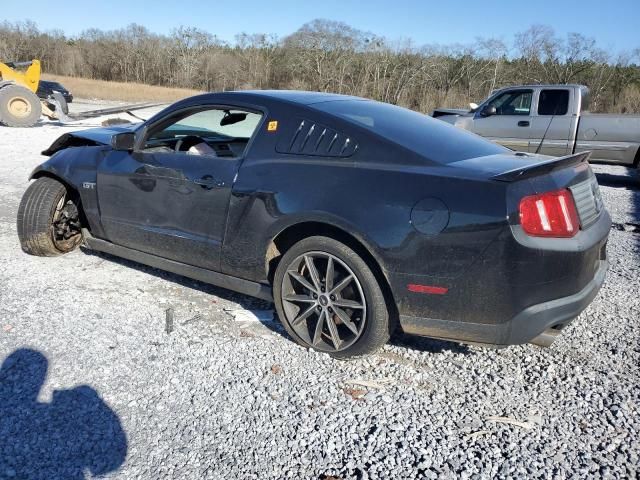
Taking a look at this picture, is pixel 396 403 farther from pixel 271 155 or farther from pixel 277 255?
pixel 271 155

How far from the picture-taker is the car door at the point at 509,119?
11.3m

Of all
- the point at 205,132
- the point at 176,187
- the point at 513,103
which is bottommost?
the point at 176,187

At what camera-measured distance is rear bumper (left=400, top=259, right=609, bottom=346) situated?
8.92ft

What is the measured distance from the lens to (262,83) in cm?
4669

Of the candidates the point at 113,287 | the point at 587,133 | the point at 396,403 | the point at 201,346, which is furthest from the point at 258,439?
the point at 587,133

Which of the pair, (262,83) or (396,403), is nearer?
(396,403)

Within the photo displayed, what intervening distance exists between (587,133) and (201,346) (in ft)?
32.7

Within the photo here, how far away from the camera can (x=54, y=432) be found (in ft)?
8.19

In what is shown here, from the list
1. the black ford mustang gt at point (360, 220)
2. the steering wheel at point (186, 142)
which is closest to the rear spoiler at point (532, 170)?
the black ford mustang gt at point (360, 220)

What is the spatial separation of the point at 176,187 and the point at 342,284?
4.77ft

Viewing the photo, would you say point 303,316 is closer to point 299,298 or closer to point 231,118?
point 299,298

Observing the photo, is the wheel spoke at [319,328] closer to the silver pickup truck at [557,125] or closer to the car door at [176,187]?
the car door at [176,187]

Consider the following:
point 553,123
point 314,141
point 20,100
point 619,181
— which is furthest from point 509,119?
point 20,100

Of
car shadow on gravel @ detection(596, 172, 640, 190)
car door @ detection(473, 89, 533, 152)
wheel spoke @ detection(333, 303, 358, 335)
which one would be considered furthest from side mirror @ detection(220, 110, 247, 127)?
car shadow on gravel @ detection(596, 172, 640, 190)
